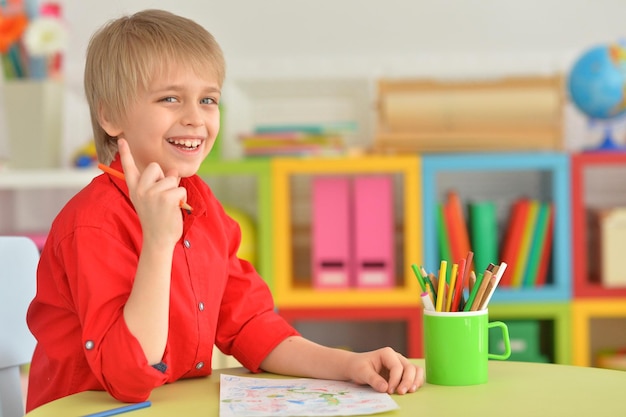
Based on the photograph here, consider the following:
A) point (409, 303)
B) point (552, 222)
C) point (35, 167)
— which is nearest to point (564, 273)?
point (552, 222)

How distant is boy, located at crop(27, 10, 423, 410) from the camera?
997mm

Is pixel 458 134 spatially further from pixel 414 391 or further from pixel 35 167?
pixel 414 391

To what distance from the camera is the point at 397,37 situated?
2.81 meters

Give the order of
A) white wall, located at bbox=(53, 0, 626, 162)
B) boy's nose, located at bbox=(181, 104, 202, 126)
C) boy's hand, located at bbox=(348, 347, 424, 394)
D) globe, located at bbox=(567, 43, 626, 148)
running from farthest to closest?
white wall, located at bbox=(53, 0, 626, 162)
globe, located at bbox=(567, 43, 626, 148)
boy's nose, located at bbox=(181, 104, 202, 126)
boy's hand, located at bbox=(348, 347, 424, 394)

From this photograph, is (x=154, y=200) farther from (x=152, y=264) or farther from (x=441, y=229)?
(x=441, y=229)

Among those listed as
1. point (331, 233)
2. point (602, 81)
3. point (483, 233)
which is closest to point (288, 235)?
point (331, 233)

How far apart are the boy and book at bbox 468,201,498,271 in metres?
1.30

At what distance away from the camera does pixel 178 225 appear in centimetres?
100

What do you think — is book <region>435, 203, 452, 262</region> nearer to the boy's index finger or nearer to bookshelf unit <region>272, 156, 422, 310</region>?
bookshelf unit <region>272, 156, 422, 310</region>

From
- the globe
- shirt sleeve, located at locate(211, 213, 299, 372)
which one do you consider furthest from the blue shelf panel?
shirt sleeve, located at locate(211, 213, 299, 372)

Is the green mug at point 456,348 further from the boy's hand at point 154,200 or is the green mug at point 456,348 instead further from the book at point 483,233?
the book at point 483,233

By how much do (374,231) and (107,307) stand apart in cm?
155

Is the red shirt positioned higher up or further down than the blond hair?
further down

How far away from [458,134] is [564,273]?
48cm
